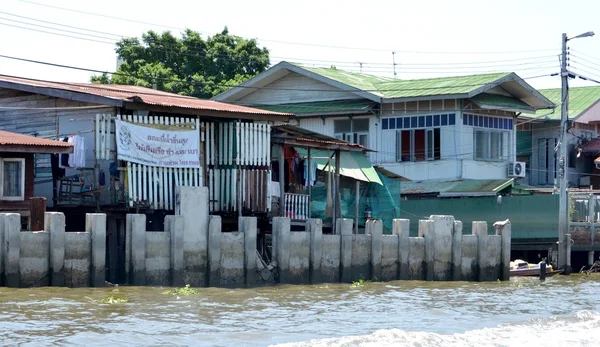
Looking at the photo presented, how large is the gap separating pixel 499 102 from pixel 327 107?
606cm

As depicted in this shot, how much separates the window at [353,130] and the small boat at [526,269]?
909cm

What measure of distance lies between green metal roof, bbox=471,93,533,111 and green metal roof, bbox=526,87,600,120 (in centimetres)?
437

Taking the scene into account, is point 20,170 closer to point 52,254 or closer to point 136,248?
point 52,254

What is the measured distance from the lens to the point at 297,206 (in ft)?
94.6

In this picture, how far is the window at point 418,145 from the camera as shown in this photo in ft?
126

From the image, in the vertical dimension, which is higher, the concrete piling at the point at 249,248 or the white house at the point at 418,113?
the white house at the point at 418,113

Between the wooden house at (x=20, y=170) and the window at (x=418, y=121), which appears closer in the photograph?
the wooden house at (x=20, y=170)

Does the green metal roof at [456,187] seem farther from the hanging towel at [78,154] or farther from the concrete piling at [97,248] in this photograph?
the concrete piling at [97,248]

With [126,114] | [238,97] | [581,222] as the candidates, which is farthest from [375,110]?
[126,114]

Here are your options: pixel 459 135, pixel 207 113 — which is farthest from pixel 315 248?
pixel 459 135

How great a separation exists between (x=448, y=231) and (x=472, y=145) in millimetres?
10344

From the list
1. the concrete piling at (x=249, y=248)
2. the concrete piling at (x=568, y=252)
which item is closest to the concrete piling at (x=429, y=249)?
the concrete piling at (x=249, y=248)

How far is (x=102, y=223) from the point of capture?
22.4 m

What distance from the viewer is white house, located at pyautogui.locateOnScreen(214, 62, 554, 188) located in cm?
3794
